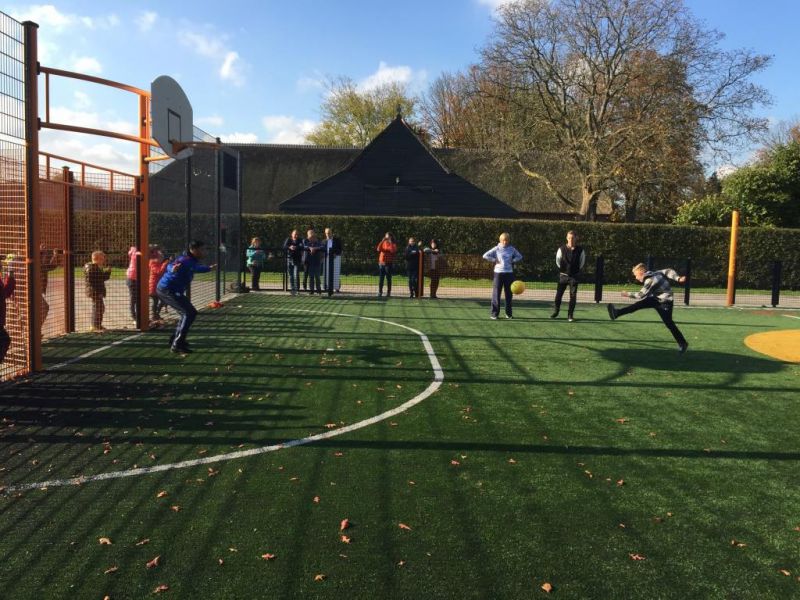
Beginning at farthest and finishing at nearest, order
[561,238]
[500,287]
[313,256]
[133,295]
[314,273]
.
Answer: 1. [561,238]
2. [314,273]
3. [313,256]
4. [500,287]
5. [133,295]

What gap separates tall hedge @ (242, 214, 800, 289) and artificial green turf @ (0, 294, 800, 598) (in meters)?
18.5

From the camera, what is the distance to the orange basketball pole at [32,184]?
738 cm

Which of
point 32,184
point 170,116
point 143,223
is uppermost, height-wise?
point 170,116

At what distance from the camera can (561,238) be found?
88.3ft

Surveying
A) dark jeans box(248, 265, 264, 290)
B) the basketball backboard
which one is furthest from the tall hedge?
the basketball backboard

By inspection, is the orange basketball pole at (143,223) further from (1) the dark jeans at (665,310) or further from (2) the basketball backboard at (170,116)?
(1) the dark jeans at (665,310)

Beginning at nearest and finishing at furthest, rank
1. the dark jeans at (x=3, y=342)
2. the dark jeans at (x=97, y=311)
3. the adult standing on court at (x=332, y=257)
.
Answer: the dark jeans at (x=3, y=342) → the dark jeans at (x=97, y=311) → the adult standing on court at (x=332, y=257)

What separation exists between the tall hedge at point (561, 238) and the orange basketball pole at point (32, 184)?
19.4 metres

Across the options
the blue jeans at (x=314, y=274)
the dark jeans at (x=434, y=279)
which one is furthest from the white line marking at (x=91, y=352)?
the dark jeans at (x=434, y=279)

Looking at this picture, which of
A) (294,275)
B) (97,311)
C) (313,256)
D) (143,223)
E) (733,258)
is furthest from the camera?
(294,275)

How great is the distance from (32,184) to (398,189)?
27059mm

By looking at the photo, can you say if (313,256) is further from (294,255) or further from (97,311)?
(97,311)

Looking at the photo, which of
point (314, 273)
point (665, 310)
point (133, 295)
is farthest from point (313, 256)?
point (665, 310)

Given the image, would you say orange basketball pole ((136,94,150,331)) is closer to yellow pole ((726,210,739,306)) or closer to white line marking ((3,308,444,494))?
white line marking ((3,308,444,494))
